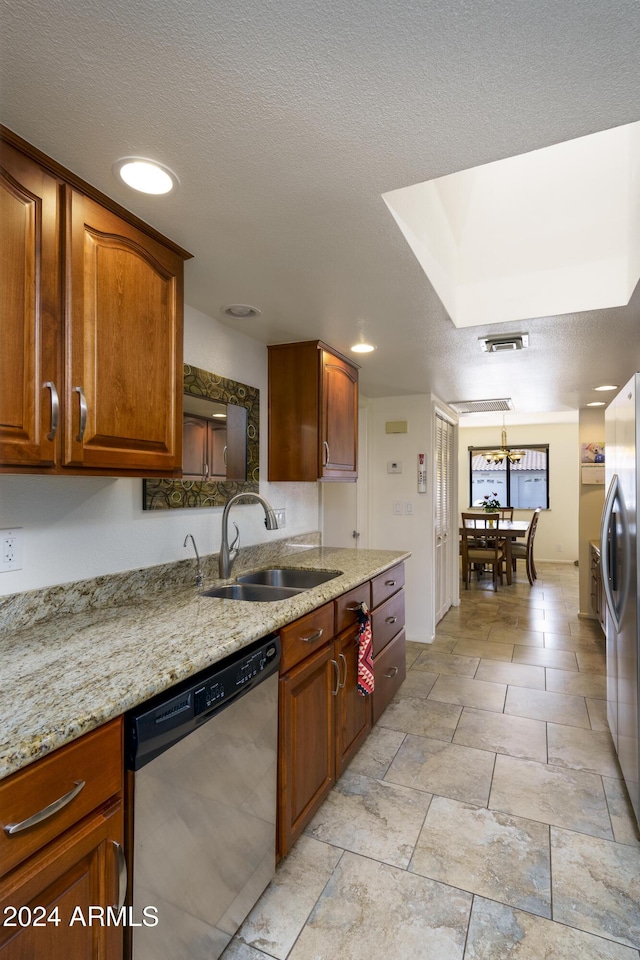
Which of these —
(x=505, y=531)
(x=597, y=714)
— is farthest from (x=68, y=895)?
(x=505, y=531)

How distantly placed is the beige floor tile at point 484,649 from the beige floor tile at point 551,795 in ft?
4.94

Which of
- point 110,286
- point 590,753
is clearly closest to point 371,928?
point 590,753

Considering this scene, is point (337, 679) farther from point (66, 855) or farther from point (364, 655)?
point (66, 855)

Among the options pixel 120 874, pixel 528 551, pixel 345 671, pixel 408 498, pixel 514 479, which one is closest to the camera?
pixel 120 874

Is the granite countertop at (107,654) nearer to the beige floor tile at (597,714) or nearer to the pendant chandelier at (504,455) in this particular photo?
the beige floor tile at (597,714)

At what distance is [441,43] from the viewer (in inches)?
38.2

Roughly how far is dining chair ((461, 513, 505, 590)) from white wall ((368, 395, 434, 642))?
233cm

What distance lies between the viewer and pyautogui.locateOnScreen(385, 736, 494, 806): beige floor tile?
2.21 meters

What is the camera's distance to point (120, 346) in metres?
1.49

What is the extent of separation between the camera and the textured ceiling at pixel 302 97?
0.92 meters

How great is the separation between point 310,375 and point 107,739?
7.18ft

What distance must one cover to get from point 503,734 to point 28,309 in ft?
9.63

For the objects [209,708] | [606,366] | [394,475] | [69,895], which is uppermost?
[606,366]

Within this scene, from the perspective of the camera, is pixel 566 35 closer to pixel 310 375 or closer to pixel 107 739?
pixel 107 739
